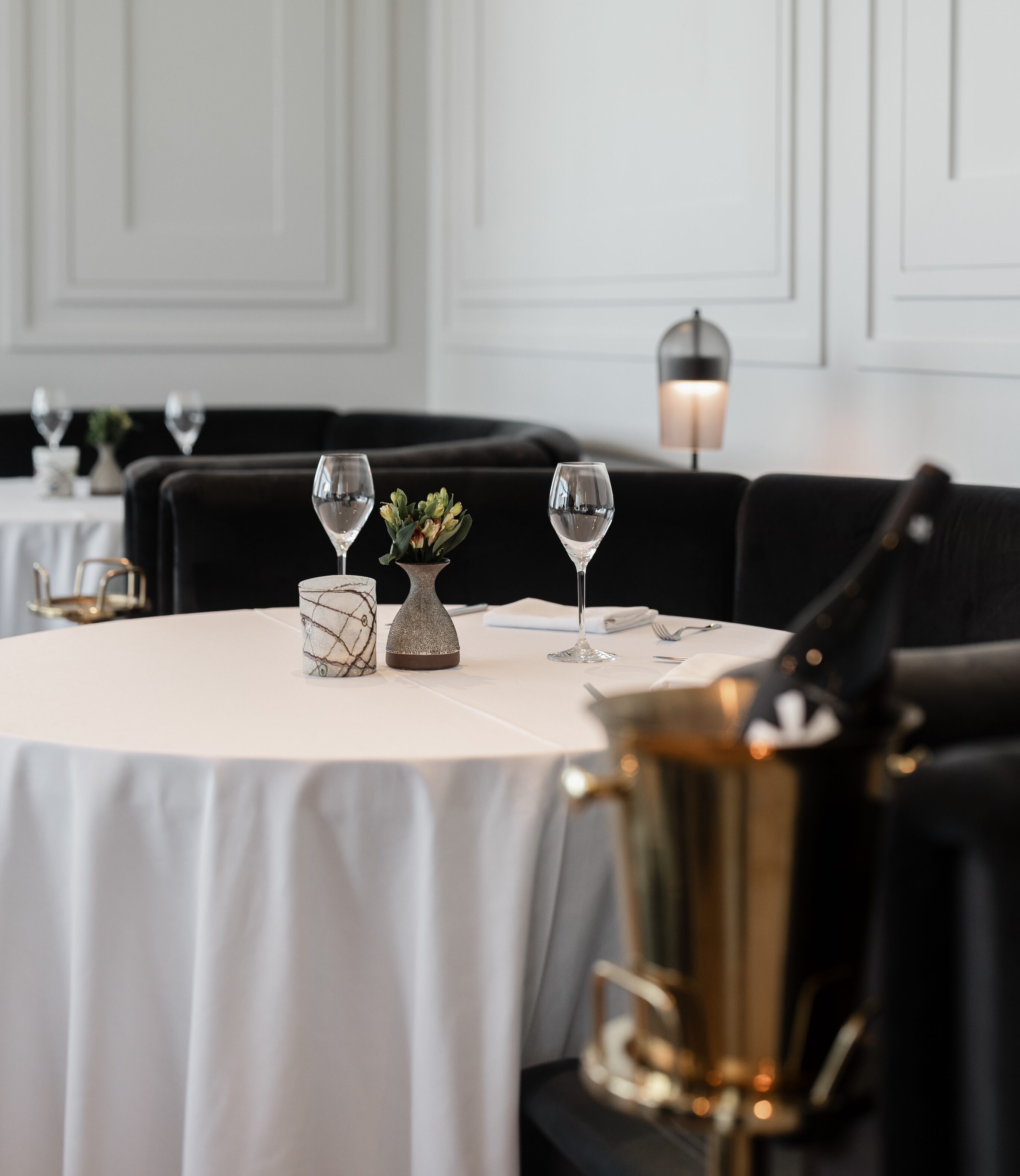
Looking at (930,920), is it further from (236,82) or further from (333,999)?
(236,82)

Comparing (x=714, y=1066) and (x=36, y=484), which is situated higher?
(x=36, y=484)

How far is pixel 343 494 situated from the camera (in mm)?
1924

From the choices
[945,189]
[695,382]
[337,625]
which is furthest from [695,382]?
[337,625]

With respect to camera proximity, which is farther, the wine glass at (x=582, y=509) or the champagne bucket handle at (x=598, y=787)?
the wine glass at (x=582, y=509)

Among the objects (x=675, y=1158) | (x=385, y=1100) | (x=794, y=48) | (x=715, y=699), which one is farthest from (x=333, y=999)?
(x=794, y=48)

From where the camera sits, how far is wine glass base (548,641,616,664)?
182 cm

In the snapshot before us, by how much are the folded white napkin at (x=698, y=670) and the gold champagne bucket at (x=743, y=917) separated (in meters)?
0.83

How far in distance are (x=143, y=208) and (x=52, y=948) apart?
457cm

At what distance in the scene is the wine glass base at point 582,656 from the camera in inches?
71.8

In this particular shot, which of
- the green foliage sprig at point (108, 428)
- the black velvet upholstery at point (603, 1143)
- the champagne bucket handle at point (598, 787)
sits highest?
the green foliage sprig at point (108, 428)

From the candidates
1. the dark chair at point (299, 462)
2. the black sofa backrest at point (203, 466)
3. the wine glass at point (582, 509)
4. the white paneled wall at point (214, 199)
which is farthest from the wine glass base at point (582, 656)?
the white paneled wall at point (214, 199)

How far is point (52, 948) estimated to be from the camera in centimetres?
151

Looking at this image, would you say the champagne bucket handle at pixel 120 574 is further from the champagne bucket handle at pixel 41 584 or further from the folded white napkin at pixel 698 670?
the folded white napkin at pixel 698 670

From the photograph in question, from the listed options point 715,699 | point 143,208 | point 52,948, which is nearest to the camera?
point 715,699
